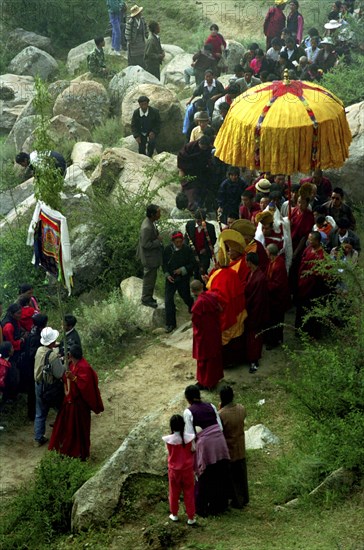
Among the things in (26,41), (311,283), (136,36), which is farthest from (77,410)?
(26,41)

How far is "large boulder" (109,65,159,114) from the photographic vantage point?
2072cm

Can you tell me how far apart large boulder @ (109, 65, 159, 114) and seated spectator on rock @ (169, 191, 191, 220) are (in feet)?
20.0

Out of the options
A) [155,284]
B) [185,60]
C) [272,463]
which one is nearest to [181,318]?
[155,284]

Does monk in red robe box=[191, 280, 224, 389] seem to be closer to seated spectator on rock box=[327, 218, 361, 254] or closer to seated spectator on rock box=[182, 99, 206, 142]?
seated spectator on rock box=[327, 218, 361, 254]

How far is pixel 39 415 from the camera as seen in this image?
1074 cm

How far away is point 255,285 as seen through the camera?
433 inches

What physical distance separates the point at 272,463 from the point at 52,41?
19671mm

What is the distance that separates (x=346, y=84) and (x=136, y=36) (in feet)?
17.3

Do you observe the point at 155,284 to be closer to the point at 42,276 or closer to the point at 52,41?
the point at 42,276

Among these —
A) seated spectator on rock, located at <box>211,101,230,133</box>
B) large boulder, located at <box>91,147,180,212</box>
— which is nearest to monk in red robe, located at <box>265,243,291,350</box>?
large boulder, located at <box>91,147,180,212</box>

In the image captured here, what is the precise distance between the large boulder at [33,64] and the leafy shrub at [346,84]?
8.69 m

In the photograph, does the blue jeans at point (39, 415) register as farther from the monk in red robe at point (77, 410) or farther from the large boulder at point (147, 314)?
the large boulder at point (147, 314)

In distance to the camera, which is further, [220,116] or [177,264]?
[220,116]

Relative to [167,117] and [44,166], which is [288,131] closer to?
[44,166]
